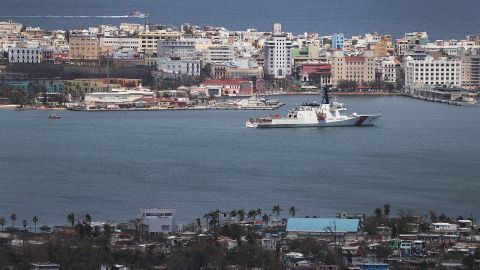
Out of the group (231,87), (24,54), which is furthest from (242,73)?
(24,54)

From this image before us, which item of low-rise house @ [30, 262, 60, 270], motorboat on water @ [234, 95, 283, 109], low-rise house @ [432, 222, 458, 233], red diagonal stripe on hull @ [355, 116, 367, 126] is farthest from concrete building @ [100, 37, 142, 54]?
low-rise house @ [30, 262, 60, 270]

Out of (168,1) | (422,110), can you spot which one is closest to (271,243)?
(422,110)

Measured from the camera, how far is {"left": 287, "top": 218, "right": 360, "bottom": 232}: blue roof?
10.9 meters

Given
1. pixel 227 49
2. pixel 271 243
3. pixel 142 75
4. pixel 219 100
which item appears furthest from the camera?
pixel 227 49

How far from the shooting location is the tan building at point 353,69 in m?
29.4

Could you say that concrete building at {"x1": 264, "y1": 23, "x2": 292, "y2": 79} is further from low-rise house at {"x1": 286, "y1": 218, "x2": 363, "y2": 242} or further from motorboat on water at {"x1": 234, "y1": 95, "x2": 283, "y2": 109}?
low-rise house at {"x1": 286, "y1": 218, "x2": 363, "y2": 242}

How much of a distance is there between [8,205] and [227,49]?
18.5 meters

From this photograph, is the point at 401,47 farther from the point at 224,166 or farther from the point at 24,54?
the point at 224,166

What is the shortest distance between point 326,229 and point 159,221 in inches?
40.1

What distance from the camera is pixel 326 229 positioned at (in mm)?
10875

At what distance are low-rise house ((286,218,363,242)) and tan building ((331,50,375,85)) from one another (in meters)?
18.2

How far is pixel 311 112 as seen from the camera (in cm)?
2069

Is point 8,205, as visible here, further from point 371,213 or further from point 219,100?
point 219,100

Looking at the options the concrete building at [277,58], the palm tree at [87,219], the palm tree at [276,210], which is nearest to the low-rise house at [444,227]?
the palm tree at [276,210]
